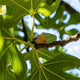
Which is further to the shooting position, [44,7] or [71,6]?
[71,6]

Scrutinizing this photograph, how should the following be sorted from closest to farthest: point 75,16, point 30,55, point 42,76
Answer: point 42,76, point 30,55, point 75,16

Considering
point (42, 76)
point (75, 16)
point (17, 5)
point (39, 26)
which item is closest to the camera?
point (17, 5)

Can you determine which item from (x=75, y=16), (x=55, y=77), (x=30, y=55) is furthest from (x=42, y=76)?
(x=75, y=16)

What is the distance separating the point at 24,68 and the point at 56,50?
122 centimetres

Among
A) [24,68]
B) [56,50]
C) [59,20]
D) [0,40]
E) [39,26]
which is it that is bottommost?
[24,68]

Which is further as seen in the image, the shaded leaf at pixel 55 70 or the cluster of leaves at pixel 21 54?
the shaded leaf at pixel 55 70

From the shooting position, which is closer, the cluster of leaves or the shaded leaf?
the cluster of leaves

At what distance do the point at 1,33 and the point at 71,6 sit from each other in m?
1.37

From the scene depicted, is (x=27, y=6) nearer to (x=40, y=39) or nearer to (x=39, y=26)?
(x=40, y=39)

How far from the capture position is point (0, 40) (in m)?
1.29

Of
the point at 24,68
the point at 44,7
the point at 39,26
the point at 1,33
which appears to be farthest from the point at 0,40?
the point at 39,26

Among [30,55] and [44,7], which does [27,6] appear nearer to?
[44,7]

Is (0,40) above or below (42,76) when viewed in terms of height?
above

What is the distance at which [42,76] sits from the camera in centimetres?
139
